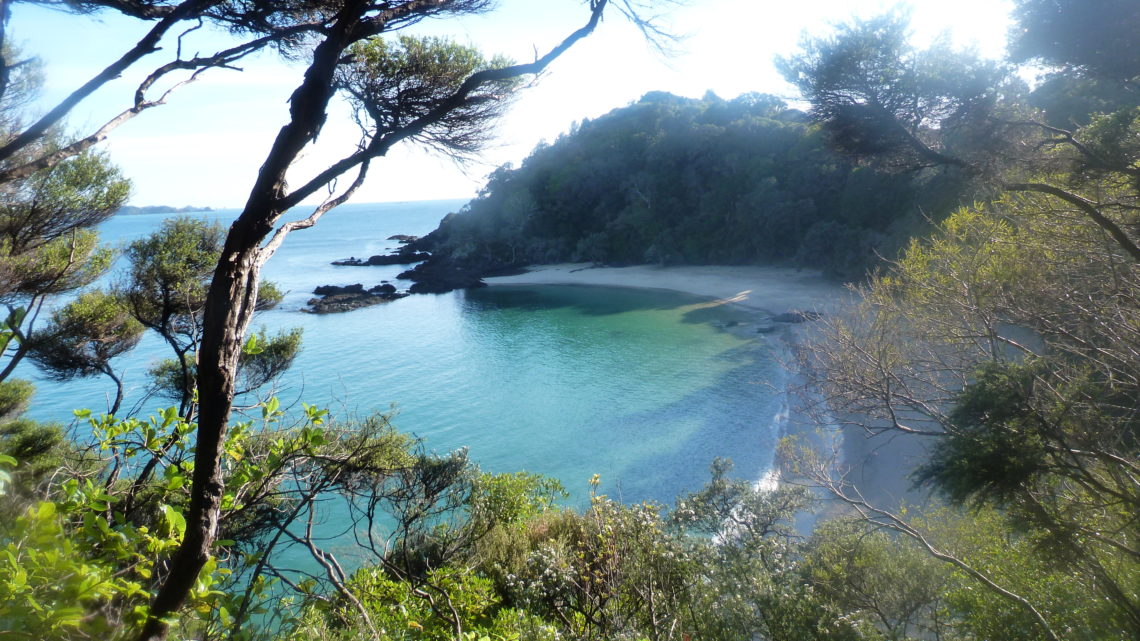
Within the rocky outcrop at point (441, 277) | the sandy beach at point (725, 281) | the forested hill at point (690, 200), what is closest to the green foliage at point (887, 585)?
the sandy beach at point (725, 281)

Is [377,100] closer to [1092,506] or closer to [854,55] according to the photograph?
[1092,506]

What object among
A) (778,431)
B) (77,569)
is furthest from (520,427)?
(77,569)

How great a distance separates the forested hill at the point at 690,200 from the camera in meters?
31.3

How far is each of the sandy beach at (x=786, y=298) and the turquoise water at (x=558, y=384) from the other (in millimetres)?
1318

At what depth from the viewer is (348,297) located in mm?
36406

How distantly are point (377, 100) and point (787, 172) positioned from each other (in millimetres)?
39284

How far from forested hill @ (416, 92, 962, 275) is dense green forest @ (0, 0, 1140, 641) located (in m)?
17.7

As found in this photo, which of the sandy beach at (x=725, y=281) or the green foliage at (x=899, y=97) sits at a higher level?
the green foliage at (x=899, y=97)

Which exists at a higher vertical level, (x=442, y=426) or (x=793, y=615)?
(x=793, y=615)

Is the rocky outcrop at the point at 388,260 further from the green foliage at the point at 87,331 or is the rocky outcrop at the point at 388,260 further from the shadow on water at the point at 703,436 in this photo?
the green foliage at the point at 87,331

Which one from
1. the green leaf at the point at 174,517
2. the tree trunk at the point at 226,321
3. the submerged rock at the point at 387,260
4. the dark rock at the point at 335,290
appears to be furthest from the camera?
Result: the submerged rock at the point at 387,260

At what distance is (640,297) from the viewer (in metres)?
35.9

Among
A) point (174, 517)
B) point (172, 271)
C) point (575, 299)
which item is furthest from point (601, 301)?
point (174, 517)

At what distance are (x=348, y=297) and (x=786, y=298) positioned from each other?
24701mm
